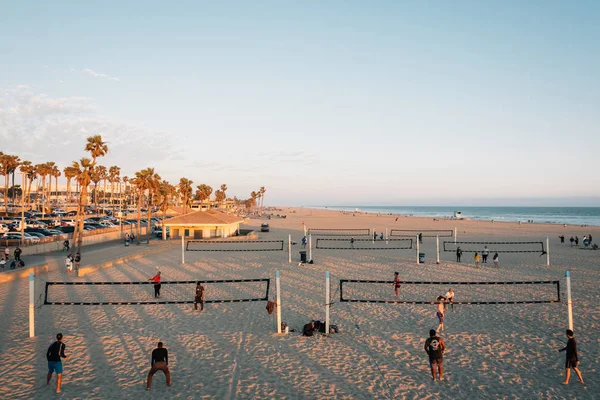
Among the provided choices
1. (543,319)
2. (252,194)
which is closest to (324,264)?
(543,319)

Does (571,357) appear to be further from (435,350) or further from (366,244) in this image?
(366,244)

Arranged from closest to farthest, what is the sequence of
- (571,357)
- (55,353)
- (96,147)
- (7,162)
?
(55,353) < (571,357) < (96,147) < (7,162)

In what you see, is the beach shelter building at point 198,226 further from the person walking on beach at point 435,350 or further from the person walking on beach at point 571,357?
the person walking on beach at point 571,357

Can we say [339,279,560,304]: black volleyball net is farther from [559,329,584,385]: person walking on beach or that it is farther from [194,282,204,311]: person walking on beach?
[559,329,584,385]: person walking on beach

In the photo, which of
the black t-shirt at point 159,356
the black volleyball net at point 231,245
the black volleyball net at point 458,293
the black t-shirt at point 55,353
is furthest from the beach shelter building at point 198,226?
the black t-shirt at point 159,356

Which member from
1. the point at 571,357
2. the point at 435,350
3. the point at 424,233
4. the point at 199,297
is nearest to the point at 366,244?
the point at 424,233

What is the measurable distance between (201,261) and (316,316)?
17.3 m

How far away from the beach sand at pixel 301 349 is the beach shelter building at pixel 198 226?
24208mm

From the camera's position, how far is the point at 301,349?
11.8 metres

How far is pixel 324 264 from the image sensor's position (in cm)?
2853

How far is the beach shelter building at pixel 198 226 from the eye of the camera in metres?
44.8

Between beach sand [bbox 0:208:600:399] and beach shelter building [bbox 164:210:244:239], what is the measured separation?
79.4 ft

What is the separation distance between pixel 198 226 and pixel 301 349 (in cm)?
3611

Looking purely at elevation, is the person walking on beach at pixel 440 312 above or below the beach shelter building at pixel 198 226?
below
